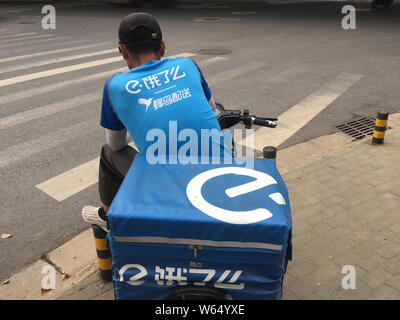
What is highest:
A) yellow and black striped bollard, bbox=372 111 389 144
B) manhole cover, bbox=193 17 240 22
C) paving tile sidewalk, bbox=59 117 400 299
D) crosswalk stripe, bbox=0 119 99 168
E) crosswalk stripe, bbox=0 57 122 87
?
manhole cover, bbox=193 17 240 22

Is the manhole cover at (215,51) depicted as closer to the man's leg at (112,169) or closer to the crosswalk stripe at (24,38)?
the crosswalk stripe at (24,38)

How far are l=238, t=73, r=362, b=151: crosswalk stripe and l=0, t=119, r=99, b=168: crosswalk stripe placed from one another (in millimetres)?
2785

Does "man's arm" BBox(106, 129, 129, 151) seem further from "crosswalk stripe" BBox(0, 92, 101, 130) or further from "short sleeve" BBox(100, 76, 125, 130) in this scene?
"crosswalk stripe" BBox(0, 92, 101, 130)

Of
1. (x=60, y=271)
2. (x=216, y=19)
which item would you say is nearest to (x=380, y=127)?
(x=60, y=271)

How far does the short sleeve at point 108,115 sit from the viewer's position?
2.36m

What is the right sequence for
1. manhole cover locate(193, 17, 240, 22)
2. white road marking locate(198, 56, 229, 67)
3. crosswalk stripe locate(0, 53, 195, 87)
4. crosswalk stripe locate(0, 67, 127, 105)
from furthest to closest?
1. manhole cover locate(193, 17, 240, 22)
2. white road marking locate(198, 56, 229, 67)
3. crosswalk stripe locate(0, 53, 195, 87)
4. crosswalk stripe locate(0, 67, 127, 105)

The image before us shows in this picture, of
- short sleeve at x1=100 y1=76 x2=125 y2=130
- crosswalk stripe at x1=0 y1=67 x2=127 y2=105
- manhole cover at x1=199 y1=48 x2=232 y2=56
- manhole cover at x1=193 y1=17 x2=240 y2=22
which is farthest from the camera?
manhole cover at x1=193 y1=17 x2=240 y2=22

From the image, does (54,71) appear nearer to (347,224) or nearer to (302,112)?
(302,112)

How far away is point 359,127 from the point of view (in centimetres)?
655

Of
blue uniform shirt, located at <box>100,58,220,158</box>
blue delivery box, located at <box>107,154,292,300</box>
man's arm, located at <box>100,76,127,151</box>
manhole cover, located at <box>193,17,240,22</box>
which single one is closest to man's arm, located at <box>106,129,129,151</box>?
man's arm, located at <box>100,76,127,151</box>

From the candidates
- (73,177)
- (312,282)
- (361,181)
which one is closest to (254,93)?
(361,181)

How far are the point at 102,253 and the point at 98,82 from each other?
6.68 metres

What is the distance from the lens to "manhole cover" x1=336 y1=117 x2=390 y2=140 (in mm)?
6289
